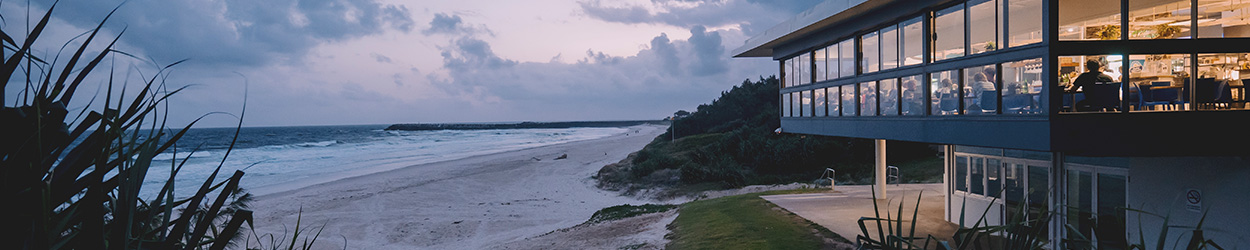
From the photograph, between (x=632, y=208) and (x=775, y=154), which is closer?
(x=632, y=208)

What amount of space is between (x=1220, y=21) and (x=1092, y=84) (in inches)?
64.7

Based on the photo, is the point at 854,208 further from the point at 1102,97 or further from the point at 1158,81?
the point at 1158,81

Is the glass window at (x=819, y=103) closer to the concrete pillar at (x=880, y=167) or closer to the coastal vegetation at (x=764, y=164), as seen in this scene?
the concrete pillar at (x=880, y=167)

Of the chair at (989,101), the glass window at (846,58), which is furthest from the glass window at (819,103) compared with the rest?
the chair at (989,101)

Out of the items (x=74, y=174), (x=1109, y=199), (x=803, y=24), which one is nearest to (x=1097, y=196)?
(x=1109, y=199)

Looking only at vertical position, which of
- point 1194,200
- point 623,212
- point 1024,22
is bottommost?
point 623,212

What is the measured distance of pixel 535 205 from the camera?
25219 millimetres

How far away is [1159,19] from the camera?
8.54 meters

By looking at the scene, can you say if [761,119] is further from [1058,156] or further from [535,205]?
[1058,156]

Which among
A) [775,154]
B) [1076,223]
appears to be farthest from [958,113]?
[775,154]

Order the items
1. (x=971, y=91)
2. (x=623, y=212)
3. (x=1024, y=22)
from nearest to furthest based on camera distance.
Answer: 1. (x=1024, y=22)
2. (x=971, y=91)
3. (x=623, y=212)

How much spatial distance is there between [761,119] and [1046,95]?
3419 cm

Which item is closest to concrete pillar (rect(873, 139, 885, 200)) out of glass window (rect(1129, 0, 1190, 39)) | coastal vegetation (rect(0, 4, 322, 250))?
glass window (rect(1129, 0, 1190, 39))

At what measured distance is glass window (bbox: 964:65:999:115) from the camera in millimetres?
9695
